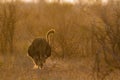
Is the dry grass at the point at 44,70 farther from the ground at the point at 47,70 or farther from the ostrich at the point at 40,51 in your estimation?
the ostrich at the point at 40,51

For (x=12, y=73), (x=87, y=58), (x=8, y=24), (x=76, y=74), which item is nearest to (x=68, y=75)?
(x=76, y=74)

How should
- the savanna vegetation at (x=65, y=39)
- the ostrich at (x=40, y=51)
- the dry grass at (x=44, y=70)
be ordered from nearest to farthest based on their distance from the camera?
the savanna vegetation at (x=65, y=39) < the dry grass at (x=44, y=70) < the ostrich at (x=40, y=51)

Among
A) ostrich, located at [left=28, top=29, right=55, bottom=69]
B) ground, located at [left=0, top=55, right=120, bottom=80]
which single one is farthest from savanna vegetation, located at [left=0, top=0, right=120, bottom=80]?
ostrich, located at [left=28, top=29, right=55, bottom=69]

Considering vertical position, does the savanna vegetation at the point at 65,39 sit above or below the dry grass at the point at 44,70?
above

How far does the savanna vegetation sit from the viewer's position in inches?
537

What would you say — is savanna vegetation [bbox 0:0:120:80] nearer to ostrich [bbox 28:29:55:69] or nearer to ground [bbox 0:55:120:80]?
ground [bbox 0:55:120:80]

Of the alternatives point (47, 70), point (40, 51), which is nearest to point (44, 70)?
point (47, 70)

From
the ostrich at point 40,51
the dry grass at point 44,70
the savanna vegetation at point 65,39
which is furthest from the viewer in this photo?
the ostrich at point 40,51

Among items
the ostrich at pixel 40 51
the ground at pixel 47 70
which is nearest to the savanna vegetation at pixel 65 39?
the ground at pixel 47 70

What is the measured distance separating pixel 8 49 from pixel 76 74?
21.3ft

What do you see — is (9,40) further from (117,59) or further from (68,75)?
(117,59)

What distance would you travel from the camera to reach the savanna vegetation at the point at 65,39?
13.6 m

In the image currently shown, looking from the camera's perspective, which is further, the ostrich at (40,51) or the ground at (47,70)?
the ostrich at (40,51)

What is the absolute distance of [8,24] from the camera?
20.8m
